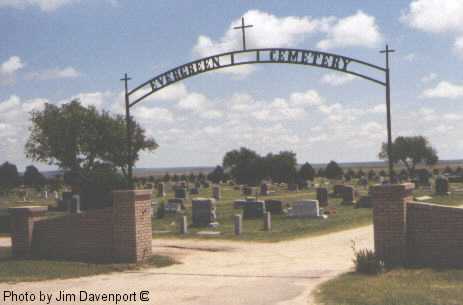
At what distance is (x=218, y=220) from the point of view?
26797 millimetres

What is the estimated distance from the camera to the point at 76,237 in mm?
15000

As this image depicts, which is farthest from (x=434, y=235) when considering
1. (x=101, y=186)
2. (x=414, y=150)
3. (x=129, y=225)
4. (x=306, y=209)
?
(x=414, y=150)

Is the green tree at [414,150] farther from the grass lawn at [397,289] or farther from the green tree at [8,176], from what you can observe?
the grass lawn at [397,289]

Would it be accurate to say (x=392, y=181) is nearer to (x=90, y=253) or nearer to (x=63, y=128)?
(x=90, y=253)

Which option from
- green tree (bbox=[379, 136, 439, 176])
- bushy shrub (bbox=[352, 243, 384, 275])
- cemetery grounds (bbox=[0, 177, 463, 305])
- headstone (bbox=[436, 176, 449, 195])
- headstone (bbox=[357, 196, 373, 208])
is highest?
green tree (bbox=[379, 136, 439, 176])

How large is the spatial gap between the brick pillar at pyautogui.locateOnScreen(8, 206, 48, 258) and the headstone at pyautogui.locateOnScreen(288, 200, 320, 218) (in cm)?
1407

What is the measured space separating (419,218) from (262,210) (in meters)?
15.7

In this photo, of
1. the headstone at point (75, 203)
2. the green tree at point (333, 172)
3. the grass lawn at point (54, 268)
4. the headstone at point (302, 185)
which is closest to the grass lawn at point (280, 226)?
the grass lawn at point (54, 268)

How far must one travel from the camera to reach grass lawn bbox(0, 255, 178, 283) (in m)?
12.7

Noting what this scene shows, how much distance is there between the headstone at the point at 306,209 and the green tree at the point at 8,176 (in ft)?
146

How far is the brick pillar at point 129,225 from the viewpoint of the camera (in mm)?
14055

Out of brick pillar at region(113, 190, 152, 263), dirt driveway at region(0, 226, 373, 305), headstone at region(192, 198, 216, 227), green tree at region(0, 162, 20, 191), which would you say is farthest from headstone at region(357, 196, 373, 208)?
green tree at region(0, 162, 20, 191)

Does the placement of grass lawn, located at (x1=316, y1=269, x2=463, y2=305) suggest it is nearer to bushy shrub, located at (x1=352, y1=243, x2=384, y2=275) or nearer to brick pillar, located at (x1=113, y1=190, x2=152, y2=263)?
bushy shrub, located at (x1=352, y1=243, x2=384, y2=275)

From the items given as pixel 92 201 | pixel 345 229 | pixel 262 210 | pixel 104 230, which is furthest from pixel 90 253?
pixel 92 201
